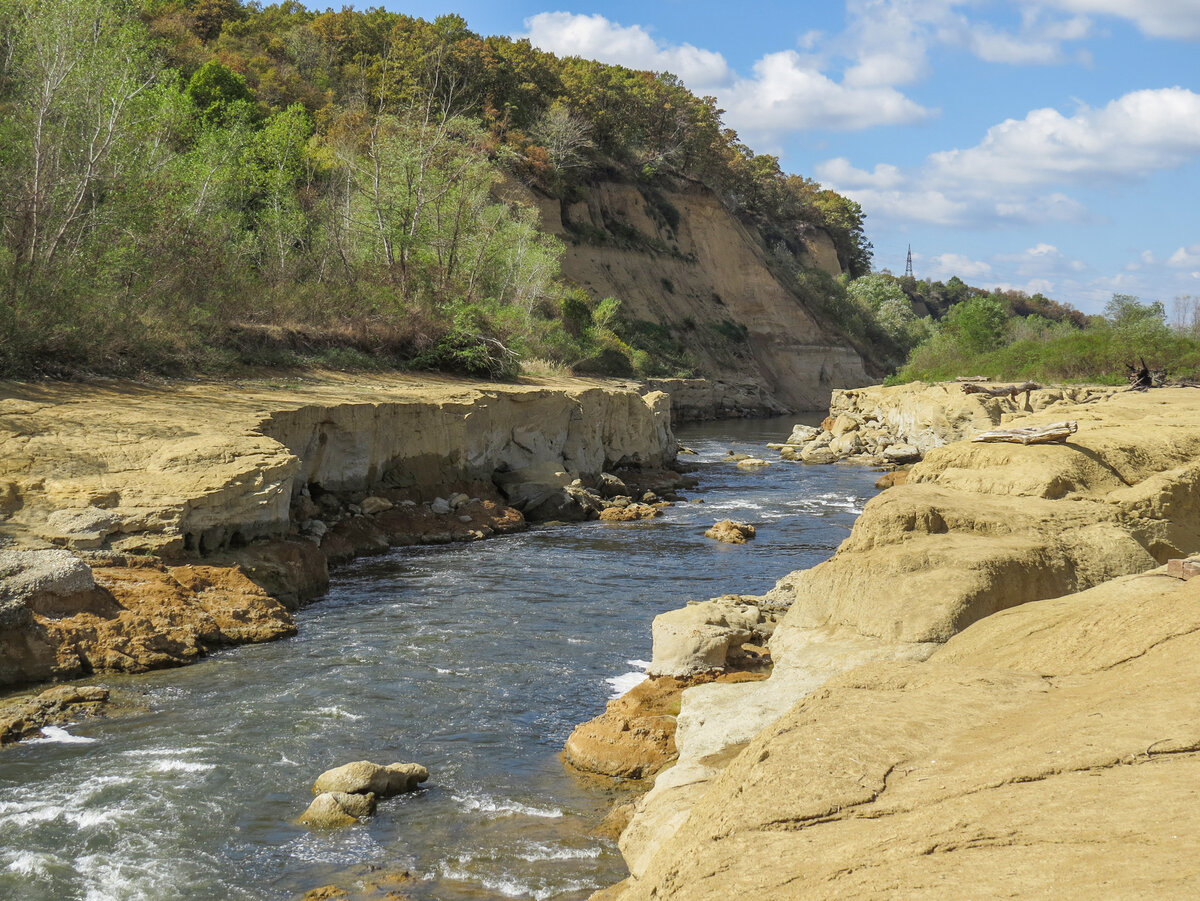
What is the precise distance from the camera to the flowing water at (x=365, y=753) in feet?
20.1

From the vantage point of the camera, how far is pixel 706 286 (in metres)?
62.8

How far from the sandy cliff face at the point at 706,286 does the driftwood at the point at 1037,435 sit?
1730 inches

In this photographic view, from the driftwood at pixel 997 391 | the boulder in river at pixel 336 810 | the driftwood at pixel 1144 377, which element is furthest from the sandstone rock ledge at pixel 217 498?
the driftwood at pixel 997 391

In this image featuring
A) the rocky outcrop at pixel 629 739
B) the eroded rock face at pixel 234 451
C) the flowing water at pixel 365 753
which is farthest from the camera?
the eroded rock face at pixel 234 451


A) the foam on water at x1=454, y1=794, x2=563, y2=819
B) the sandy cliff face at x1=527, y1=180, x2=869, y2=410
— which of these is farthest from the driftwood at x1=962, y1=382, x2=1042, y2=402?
the foam on water at x1=454, y1=794, x2=563, y2=819

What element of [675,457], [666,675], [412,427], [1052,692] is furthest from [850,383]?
[1052,692]

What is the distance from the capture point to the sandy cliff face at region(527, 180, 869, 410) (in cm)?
5559

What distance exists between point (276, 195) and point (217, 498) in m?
16.1

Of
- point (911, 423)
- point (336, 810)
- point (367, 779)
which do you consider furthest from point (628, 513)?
point (911, 423)

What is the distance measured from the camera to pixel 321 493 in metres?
16.4

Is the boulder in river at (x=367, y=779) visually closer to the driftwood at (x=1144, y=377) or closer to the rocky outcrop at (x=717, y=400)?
the driftwood at (x=1144, y=377)

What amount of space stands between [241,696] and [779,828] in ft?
21.2

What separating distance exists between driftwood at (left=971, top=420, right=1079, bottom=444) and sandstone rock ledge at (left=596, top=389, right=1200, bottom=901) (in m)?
0.60

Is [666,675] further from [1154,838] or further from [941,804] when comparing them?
[1154,838]
